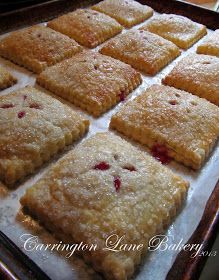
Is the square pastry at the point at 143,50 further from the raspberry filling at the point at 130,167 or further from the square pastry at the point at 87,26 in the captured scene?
the raspberry filling at the point at 130,167

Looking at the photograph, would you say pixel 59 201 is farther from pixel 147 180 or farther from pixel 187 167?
pixel 187 167

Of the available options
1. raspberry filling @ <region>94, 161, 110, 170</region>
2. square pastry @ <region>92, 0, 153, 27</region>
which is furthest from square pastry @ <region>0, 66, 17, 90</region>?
square pastry @ <region>92, 0, 153, 27</region>

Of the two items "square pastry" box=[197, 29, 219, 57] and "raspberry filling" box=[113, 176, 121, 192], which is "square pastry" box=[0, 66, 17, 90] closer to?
"raspberry filling" box=[113, 176, 121, 192]

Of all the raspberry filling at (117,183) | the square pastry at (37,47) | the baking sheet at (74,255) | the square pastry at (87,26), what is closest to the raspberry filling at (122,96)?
the baking sheet at (74,255)

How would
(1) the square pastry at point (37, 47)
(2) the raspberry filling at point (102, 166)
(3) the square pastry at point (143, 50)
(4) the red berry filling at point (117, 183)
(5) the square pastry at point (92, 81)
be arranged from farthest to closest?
(3) the square pastry at point (143, 50)
(1) the square pastry at point (37, 47)
(5) the square pastry at point (92, 81)
(2) the raspberry filling at point (102, 166)
(4) the red berry filling at point (117, 183)

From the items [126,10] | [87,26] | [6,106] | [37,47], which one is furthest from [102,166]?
[126,10]

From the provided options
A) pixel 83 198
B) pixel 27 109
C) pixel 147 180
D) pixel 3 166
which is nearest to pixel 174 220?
pixel 147 180
